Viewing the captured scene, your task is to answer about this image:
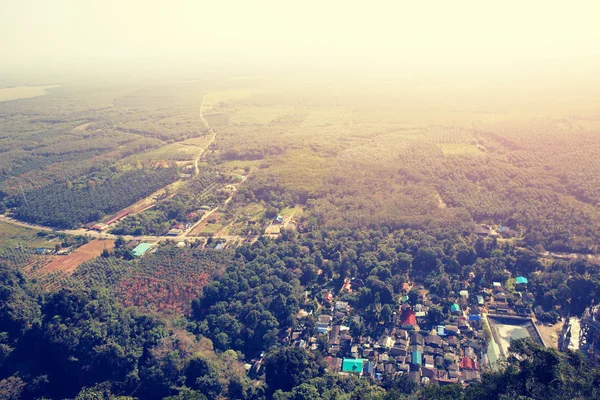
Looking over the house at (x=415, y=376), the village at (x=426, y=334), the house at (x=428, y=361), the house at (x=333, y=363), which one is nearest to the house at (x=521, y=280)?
the village at (x=426, y=334)

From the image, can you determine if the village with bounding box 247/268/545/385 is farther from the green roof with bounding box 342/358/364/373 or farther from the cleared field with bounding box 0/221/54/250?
the cleared field with bounding box 0/221/54/250

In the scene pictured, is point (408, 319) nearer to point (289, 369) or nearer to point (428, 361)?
point (428, 361)

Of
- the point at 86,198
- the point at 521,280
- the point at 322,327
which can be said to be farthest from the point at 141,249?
the point at 521,280

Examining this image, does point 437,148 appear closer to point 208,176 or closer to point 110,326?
point 208,176

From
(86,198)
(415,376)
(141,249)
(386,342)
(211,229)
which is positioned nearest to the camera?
(415,376)

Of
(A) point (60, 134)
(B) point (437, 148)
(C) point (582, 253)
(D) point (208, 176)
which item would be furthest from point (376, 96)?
(C) point (582, 253)

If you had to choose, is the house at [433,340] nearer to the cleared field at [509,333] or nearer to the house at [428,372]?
the house at [428,372]
